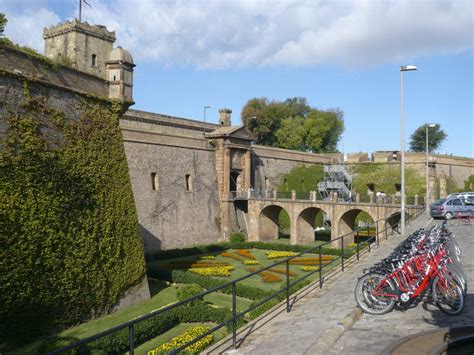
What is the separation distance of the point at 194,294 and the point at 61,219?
6764 mm

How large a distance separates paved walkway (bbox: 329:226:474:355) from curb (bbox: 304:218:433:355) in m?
0.06

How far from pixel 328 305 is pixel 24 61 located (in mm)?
11568

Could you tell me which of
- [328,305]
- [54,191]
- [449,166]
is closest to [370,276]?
[328,305]

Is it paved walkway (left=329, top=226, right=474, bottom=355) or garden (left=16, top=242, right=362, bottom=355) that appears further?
garden (left=16, top=242, right=362, bottom=355)

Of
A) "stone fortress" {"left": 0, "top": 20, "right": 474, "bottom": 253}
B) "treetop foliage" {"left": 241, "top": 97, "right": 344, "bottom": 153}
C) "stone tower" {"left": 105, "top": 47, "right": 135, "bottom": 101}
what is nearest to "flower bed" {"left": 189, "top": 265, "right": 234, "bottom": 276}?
"stone fortress" {"left": 0, "top": 20, "right": 474, "bottom": 253}

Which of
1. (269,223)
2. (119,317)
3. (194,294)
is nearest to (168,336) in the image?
(119,317)

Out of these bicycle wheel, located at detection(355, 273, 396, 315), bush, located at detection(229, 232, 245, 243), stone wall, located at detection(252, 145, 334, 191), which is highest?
stone wall, located at detection(252, 145, 334, 191)

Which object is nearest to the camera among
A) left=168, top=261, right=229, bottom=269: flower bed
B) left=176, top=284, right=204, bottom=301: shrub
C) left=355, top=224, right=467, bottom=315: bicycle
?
left=355, top=224, right=467, bottom=315: bicycle

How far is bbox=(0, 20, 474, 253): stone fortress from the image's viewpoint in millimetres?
31125

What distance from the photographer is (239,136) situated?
1524 inches

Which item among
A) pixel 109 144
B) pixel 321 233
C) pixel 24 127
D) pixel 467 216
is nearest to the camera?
pixel 24 127

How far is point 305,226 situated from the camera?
123ft

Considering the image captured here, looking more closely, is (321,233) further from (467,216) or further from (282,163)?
(467,216)

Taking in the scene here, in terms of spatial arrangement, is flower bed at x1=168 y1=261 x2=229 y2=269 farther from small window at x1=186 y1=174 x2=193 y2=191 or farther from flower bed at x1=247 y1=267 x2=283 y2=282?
small window at x1=186 y1=174 x2=193 y2=191
